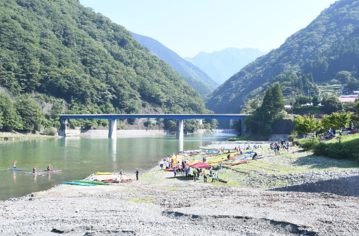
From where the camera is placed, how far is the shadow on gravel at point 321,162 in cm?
3703

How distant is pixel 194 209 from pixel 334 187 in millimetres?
11818

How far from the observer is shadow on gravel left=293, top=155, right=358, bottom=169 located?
37031 millimetres

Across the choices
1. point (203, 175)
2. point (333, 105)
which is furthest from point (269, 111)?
point (203, 175)

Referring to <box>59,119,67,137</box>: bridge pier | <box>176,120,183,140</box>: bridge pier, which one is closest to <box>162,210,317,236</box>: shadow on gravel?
<box>176,120,183,140</box>: bridge pier

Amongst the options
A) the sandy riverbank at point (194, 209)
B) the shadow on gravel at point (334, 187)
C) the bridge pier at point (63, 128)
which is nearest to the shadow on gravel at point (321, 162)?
the sandy riverbank at point (194, 209)

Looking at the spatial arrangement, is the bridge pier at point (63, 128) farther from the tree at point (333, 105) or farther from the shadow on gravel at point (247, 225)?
the shadow on gravel at point (247, 225)

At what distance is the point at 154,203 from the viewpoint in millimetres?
26672

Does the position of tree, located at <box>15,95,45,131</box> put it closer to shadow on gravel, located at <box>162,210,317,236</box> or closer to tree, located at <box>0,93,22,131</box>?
tree, located at <box>0,93,22,131</box>

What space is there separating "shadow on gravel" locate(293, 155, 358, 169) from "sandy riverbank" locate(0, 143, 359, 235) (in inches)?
52.6

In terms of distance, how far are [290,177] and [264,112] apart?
8213cm

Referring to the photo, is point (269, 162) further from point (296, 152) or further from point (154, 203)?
point (154, 203)

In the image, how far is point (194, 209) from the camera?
2355 centimetres

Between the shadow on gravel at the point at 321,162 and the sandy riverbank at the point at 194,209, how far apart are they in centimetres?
134

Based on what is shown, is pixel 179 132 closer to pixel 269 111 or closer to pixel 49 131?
pixel 269 111
